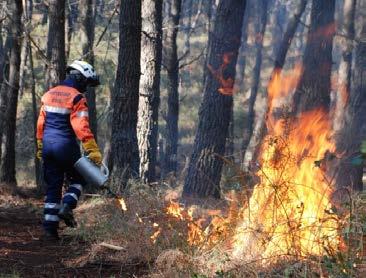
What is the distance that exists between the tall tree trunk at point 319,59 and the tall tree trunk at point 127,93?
6074mm

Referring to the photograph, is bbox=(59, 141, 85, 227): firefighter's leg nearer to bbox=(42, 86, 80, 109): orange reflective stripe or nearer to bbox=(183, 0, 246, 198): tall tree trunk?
bbox=(42, 86, 80, 109): orange reflective stripe

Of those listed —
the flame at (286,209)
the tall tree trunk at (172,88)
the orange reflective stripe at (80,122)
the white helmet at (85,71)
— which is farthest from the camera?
the tall tree trunk at (172,88)

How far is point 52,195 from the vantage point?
8.27 meters

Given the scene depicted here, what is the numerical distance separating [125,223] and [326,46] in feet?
32.8

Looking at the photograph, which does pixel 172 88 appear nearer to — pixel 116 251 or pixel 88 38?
pixel 88 38

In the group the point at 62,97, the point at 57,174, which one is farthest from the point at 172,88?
the point at 62,97

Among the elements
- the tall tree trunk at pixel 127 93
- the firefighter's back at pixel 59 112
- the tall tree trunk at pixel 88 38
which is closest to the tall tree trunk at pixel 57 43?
the tall tree trunk at pixel 88 38

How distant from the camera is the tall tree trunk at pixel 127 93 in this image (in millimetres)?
10680

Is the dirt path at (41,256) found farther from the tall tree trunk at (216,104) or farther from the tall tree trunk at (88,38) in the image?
the tall tree trunk at (88,38)

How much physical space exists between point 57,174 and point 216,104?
183 inches

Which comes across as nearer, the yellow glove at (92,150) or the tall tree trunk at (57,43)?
the yellow glove at (92,150)

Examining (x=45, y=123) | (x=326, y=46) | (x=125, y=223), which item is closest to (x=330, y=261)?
(x=125, y=223)

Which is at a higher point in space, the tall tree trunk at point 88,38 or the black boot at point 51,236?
the tall tree trunk at point 88,38

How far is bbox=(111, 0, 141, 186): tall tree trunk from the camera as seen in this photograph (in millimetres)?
10680
